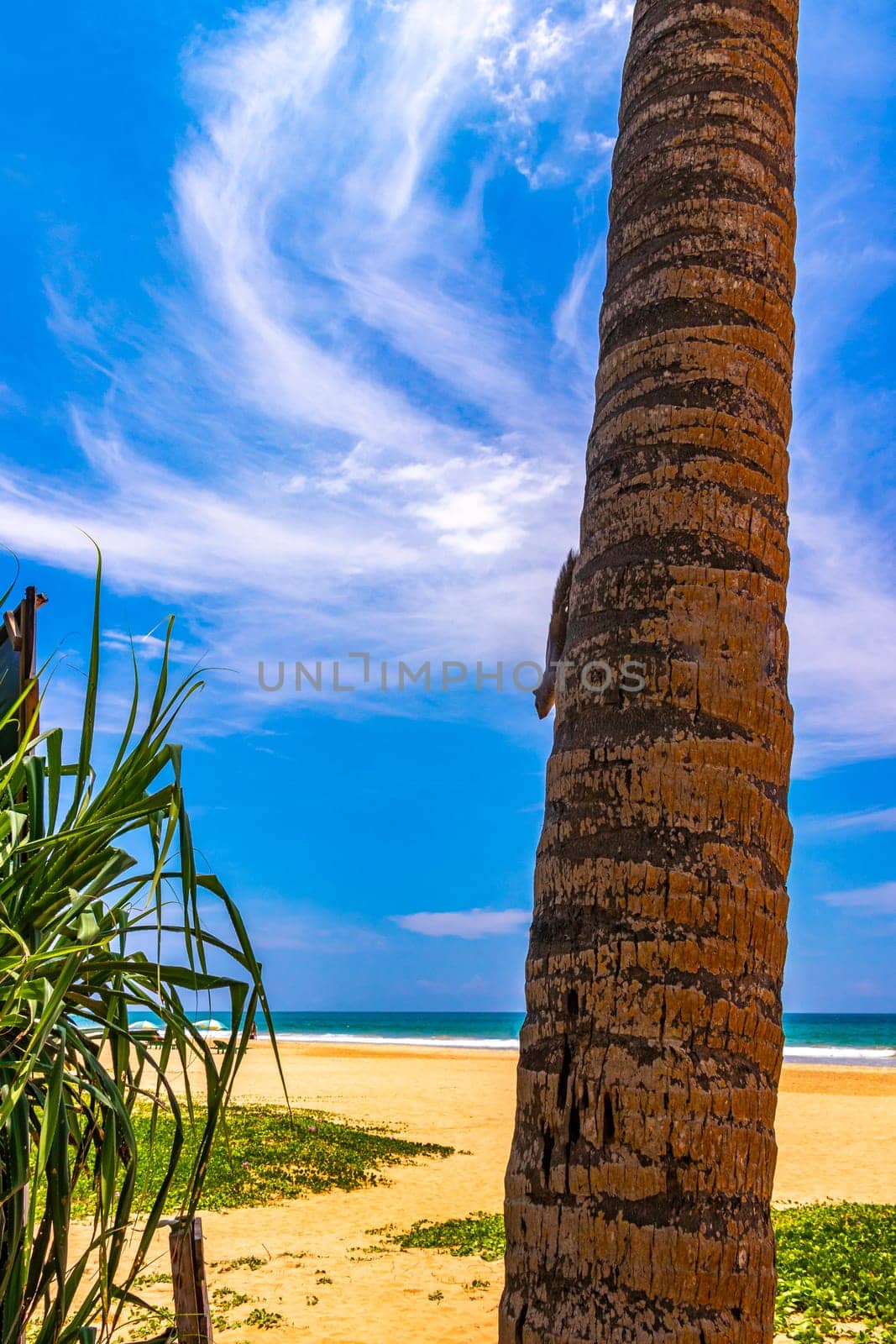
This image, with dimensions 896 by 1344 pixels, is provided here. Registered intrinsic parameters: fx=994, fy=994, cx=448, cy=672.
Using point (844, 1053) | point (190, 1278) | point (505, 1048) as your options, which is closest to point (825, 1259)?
point (190, 1278)

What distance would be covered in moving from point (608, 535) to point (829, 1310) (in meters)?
6.07

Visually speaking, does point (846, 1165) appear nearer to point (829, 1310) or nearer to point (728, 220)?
point (829, 1310)

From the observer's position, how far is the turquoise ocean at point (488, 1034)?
143 feet

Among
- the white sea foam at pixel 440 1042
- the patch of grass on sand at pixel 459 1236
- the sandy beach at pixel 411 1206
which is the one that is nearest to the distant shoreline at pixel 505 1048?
the white sea foam at pixel 440 1042

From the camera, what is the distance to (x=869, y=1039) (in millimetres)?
57344

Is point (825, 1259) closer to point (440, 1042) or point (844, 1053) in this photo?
point (844, 1053)

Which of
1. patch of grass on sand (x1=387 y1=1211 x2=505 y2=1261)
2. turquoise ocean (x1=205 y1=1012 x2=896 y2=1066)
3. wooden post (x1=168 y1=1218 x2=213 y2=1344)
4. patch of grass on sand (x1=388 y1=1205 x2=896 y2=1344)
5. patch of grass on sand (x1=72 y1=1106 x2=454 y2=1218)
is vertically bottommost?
turquoise ocean (x1=205 y1=1012 x2=896 y2=1066)

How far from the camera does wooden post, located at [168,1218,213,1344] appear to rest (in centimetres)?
370

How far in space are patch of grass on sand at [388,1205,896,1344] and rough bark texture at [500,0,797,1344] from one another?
15.8 feet

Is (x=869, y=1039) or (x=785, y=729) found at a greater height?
(x=785, y=729)

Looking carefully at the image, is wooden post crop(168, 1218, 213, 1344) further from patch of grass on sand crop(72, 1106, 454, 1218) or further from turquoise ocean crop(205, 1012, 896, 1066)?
turquoise ocean crop(205, 1012, 896, 1066)

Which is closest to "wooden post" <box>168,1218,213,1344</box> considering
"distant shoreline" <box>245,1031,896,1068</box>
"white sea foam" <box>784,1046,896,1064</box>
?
"distant shoreline" <box>245,1031,896,1068</box>

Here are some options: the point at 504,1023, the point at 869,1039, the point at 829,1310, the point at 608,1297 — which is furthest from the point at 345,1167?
the point at 504,1023

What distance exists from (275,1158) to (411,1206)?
216 centimetres
